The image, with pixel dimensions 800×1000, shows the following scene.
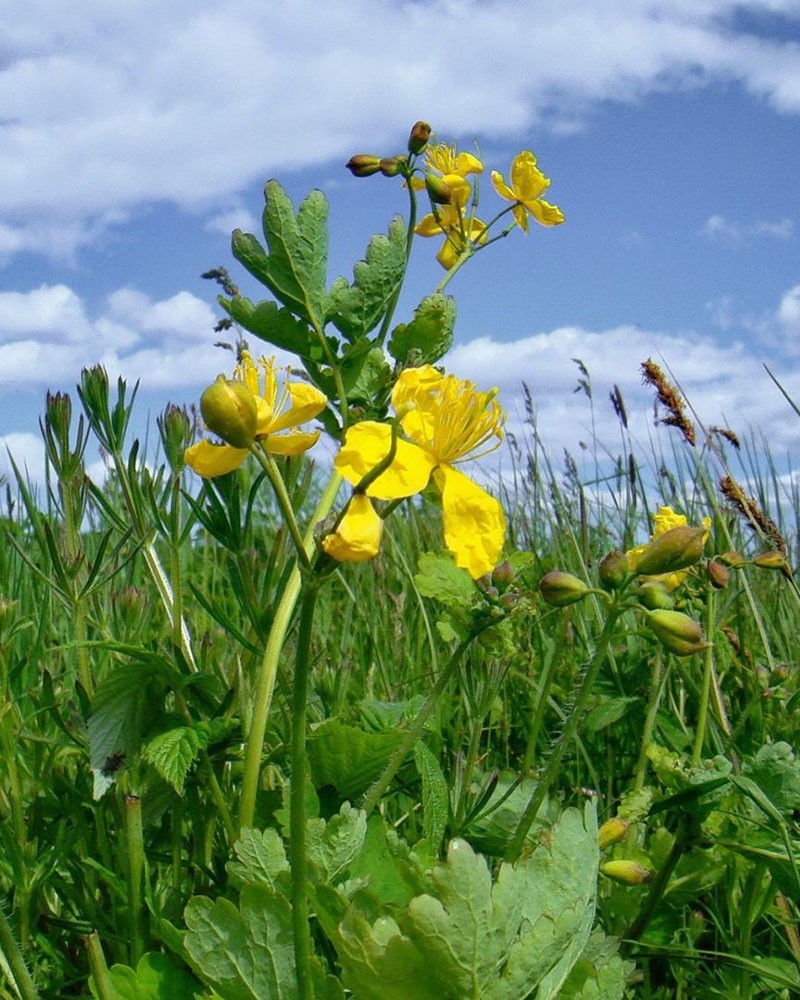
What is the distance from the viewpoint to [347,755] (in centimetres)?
181

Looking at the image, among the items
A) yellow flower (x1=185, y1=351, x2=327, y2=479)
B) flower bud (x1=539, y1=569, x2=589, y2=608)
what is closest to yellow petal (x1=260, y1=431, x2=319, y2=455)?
yellow flower (x1=185, y1=351, x2=327, y2=479)

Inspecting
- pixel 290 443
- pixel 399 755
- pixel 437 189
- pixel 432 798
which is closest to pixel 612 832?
pixel 432 798

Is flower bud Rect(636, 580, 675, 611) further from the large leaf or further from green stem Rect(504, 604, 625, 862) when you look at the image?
the large leaf

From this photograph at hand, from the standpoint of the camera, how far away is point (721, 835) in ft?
6.57

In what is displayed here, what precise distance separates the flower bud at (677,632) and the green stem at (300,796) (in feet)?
1.78

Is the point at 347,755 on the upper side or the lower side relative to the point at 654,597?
lower

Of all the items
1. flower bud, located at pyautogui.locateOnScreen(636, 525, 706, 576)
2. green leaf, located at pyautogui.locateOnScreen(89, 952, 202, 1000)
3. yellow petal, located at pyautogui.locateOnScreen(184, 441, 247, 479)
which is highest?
yellow petal, located at pyautogui.locateOnScreen(184, 441, 247, 479)

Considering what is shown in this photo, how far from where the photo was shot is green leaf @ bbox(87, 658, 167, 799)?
1.73 metres

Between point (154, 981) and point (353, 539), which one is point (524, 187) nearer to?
point (353, 539)

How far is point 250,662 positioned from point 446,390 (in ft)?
2.37

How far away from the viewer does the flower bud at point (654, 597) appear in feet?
5.07

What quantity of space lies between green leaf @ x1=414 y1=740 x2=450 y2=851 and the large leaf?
2.43 feet

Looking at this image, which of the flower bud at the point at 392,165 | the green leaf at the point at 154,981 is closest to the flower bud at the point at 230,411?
the green leaf at the point at 154,981

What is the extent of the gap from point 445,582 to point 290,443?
1.92 feet
